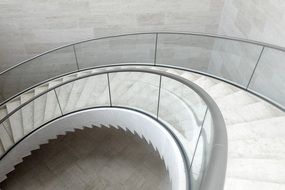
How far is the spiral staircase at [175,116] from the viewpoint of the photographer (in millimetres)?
2713

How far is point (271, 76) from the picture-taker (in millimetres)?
4664

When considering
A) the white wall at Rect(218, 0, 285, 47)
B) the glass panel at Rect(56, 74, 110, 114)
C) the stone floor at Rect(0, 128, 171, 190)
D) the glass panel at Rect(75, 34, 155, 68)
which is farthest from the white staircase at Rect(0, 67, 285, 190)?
the stone floor at Rect(0, 128, 171, 190)

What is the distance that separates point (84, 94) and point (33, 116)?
1346 mm

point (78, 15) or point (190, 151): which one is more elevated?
point (78, 15)

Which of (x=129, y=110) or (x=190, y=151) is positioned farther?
(x=129, y=110)

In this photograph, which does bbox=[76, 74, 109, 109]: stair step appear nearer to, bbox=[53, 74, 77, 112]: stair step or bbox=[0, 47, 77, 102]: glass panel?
bbox=[53, 74, 77, 112]: stair step

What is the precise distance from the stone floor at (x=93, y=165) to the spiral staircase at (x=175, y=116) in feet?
5.92

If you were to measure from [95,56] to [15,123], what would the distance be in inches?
130

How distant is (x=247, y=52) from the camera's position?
514cm

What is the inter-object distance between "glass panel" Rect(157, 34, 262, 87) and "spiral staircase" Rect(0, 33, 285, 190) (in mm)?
113

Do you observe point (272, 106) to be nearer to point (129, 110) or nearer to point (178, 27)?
point (129, 110)

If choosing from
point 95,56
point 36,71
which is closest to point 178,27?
point 95,56

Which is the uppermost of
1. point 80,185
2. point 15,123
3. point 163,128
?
point 163,128

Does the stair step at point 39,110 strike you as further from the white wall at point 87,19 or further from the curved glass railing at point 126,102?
the white wall at point 87,19
